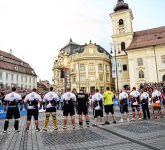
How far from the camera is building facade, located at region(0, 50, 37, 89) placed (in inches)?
1999

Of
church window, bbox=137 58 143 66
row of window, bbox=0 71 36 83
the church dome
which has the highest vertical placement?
the church dome

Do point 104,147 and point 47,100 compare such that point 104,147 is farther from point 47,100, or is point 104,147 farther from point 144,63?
point 144,63

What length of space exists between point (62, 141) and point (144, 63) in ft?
133

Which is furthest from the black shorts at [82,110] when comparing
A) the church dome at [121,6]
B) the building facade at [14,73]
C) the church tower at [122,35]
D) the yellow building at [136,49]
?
the church dome at [121,6]

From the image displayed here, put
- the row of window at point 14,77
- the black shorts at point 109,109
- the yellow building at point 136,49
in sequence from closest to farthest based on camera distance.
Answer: the black shorts at point 109,109 < the yellow building at point 136,49 < the row of window at point 14,77

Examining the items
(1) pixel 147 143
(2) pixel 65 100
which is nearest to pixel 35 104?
(2) pixel 65 100

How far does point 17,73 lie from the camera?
184 feet

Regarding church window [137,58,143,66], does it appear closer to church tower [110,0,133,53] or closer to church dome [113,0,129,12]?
church tower [110,0,133,53]

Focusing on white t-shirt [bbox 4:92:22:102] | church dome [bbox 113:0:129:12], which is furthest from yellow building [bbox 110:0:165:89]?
white t-shirt [bbox 4:92:22:102]

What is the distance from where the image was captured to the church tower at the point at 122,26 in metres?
49.2

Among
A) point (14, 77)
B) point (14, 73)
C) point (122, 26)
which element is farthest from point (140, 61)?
point (14, 77)

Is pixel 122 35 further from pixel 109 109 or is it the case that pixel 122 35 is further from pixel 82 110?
pixel 82 110

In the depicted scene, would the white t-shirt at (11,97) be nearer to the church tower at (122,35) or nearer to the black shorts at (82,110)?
the black shorts at (82,110)

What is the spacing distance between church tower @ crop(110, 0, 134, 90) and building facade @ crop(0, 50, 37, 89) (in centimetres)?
2890
